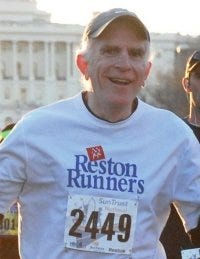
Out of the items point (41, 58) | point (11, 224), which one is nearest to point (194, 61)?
point (11, 224)

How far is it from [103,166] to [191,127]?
1967 millimetres

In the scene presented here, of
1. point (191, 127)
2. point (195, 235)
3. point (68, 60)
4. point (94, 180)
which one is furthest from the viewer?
point (68, 60)

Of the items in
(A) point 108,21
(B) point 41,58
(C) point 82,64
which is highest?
(A) point 108,21

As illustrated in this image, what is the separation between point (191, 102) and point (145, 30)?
219cm

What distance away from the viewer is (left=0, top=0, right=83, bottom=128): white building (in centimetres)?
7950

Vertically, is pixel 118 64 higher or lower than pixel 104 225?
higher

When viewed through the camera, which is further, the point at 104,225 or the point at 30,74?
the point at 30,74

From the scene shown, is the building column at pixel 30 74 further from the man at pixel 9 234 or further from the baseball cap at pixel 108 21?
the baseball cap at pixel 108 21

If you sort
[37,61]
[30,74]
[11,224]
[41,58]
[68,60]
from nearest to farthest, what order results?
[11,224]
[68,60]
[37,61]
[30,74]
[41,58]

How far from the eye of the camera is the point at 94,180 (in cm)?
388

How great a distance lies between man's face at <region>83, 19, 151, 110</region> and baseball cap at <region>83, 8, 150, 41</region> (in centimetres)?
2

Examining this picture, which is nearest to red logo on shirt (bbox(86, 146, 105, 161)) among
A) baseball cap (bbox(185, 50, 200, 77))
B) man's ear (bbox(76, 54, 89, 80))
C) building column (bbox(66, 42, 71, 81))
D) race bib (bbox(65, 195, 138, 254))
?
race bib (bbox(65, 195, 138, 254))

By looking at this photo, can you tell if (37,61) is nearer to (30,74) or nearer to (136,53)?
(30,74)

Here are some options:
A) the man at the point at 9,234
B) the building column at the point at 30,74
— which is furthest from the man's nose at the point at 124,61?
the building column at the point at 30,74
